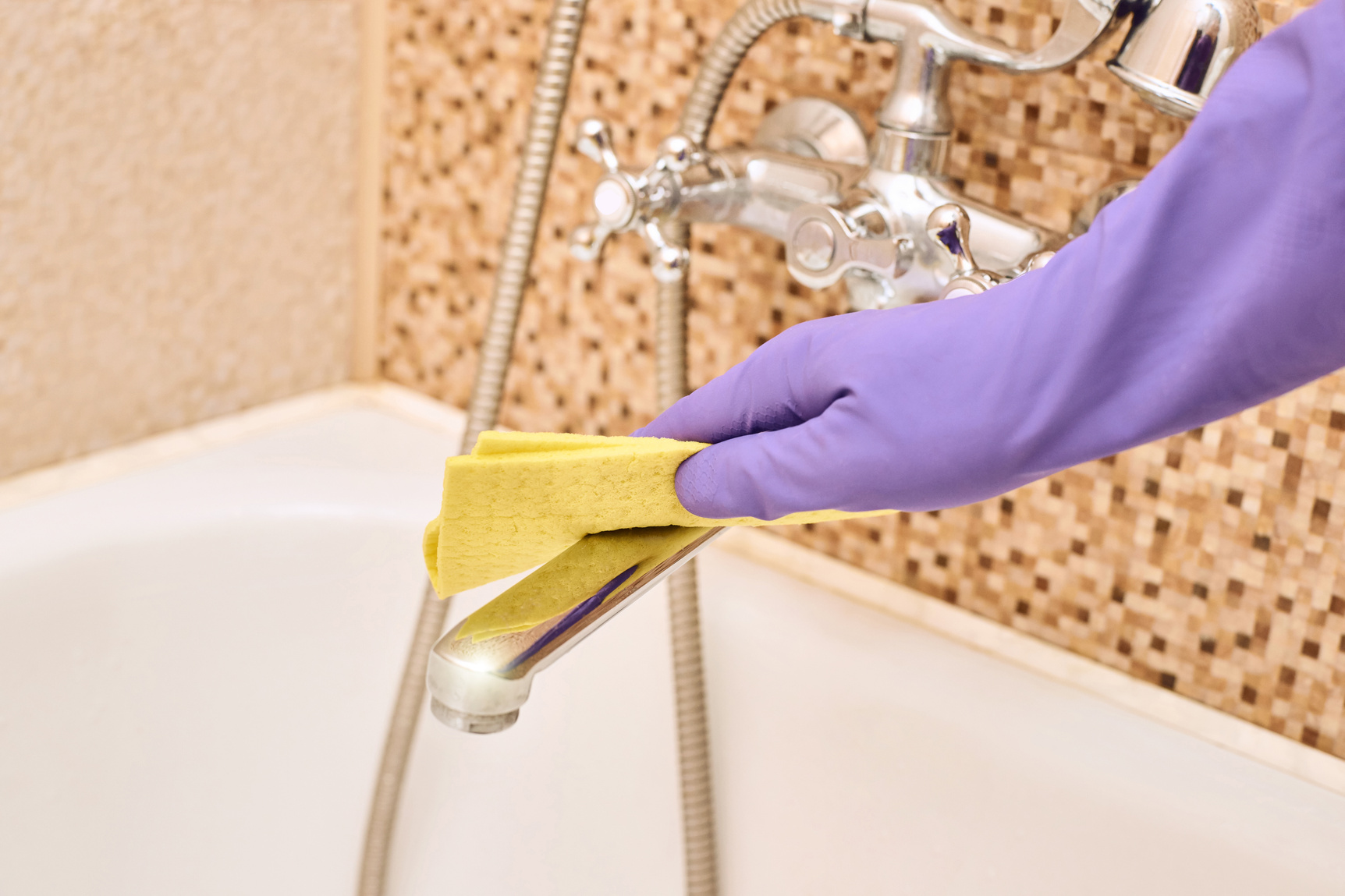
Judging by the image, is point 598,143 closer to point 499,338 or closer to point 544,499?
point 499,338

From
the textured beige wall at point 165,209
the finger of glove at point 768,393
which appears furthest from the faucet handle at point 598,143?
the textured beige wall at point 165,209

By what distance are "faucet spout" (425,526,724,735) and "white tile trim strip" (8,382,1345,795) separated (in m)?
0.34

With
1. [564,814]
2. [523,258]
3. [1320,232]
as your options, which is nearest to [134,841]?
[564,814]

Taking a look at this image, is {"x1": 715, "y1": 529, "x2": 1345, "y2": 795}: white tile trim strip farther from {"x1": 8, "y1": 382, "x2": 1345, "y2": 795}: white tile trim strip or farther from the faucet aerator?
the faucet aerator

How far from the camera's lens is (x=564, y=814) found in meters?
0.75

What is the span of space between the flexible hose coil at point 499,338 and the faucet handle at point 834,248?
0.14m

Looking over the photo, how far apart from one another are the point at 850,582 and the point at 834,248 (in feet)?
0.89

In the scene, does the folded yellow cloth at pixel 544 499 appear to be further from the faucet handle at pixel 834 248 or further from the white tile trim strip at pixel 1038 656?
the white tile trim strip at pixel 1038 656

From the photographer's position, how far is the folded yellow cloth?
38 centimetres

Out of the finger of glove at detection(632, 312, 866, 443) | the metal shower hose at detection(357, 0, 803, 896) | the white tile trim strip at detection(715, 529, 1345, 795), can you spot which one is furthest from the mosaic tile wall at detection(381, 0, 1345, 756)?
the finger of glove at detection(632, 312, 866, 443)

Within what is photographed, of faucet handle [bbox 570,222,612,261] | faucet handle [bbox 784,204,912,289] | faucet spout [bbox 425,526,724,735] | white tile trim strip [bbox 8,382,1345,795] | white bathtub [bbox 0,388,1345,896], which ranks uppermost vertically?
faucet handle [bbox 784,204,912,289]

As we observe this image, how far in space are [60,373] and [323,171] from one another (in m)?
0.24

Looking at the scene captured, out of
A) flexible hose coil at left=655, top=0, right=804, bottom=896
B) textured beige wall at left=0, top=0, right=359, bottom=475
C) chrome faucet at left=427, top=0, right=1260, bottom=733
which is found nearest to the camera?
chrome faucet at left=427, top=0, right=1260, bottom=733

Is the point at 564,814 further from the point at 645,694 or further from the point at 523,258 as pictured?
the point at 523,258
